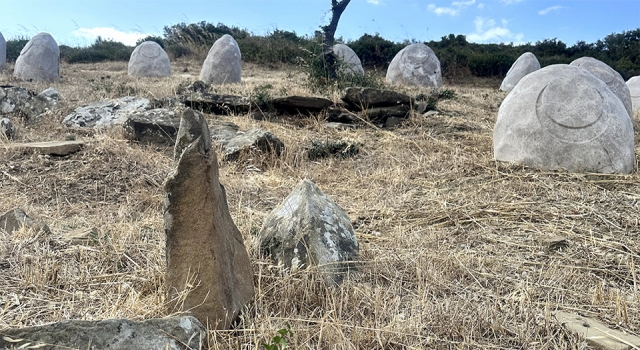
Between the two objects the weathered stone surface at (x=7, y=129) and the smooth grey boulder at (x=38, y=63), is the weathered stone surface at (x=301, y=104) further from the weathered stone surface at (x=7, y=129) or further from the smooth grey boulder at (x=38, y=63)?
the smooth grey boulder at (x=38, y=63)

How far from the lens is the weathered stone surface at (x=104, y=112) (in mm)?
7066

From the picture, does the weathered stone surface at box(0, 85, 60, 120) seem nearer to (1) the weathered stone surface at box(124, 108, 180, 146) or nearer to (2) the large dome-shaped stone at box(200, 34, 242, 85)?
(1) the weathered stone surface at box(124, 108, 180, 146)

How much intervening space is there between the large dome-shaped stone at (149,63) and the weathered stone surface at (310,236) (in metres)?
12.6

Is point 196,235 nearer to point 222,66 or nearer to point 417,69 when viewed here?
point 222,66

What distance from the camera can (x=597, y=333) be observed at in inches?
88.1

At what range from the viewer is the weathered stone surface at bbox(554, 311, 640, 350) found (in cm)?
214

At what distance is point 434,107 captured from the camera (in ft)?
29.3

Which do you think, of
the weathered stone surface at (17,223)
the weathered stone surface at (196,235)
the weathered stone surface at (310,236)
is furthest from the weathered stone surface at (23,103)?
the weathered stone surface at (196,235)

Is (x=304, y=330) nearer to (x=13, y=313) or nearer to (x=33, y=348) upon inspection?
(x=33, y=348)

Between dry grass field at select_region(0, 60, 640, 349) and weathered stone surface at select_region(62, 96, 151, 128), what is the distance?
1.47ft

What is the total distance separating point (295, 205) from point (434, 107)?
21.0 ft

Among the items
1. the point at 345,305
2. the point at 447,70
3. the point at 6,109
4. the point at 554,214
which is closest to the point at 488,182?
the point at 554,214

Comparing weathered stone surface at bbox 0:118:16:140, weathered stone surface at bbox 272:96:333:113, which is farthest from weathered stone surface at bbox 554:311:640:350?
weathered stone surface at bbox 0:118:16:140

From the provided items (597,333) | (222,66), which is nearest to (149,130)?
(597,333)
